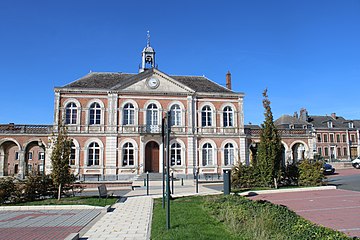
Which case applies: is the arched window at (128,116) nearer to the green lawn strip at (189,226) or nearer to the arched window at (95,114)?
the arched window at (95,114)

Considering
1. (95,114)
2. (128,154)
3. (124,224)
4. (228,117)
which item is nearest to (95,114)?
(95,114)

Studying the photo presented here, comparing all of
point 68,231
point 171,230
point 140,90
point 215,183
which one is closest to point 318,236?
point 171,230

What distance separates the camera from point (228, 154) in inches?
1132

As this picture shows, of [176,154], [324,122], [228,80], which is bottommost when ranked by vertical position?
[176,154]

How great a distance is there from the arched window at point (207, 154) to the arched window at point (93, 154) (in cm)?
1074

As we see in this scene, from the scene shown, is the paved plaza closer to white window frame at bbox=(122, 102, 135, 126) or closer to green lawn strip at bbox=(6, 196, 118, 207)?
green lawn strip at bbox=(6, 196, 118, 207)

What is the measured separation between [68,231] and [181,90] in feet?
71.2

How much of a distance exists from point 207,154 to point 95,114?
12.2 meters

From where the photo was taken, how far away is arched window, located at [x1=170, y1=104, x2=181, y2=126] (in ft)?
92.3

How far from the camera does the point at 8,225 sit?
8883mm

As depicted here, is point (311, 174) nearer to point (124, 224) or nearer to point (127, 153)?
point (124, 224)

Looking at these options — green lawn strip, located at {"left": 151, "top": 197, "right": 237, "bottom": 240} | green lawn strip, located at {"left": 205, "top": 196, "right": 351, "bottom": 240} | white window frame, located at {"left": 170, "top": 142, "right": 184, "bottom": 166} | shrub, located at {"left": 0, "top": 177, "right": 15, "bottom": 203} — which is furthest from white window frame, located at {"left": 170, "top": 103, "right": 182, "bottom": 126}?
green lawn strip, located at {"left": 205, "top": 196, "right": 351, "bottom": 240}

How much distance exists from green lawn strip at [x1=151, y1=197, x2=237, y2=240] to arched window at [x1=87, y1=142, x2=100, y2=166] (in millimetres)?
17490

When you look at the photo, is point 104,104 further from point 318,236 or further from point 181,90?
point 318,236
